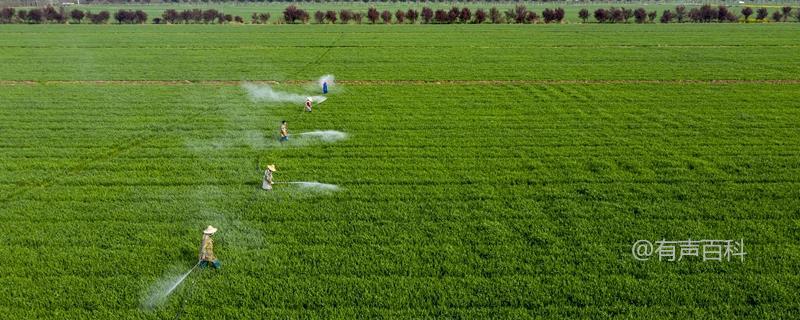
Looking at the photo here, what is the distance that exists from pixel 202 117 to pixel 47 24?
6489 centimetres

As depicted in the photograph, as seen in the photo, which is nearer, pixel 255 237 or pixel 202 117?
Answer: pixel 255 237

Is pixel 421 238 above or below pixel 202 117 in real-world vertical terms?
below

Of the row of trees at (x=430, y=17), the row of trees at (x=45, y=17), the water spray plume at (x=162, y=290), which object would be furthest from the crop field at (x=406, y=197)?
the row of trees at (x=45, y=17)

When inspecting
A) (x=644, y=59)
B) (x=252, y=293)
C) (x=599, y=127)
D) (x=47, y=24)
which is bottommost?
(x=252, y=293)

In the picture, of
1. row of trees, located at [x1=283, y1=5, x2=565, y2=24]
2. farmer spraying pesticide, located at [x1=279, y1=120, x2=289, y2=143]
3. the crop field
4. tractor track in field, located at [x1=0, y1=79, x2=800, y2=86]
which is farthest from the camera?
row of trees, located at [x1=283, y1=5, x2=565, y2=24]

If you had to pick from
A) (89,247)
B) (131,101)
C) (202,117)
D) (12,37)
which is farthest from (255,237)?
(12,37)

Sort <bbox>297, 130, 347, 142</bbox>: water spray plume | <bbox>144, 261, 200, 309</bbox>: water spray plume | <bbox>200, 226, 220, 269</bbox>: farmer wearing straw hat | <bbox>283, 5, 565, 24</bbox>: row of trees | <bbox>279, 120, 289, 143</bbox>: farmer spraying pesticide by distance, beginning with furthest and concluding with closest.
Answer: <bbox>283, 5, 565, 24</bbox>: row of trees → <bbox>297, 130, 347, 142</bbox>: water spray plume → <bbox>279, 120, 289, 143</bbox>: farmer spraying pesticide → <bbox>200, 226, 220, 269</bbox>: farmer wearing straw hat → <bbox>144, 261, 200, 309</bbox>: water spray plume

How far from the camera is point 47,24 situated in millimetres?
71312

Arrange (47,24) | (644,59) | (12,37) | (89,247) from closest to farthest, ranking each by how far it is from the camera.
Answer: (89,247) → (644,59) → (12,37) → (47,24)

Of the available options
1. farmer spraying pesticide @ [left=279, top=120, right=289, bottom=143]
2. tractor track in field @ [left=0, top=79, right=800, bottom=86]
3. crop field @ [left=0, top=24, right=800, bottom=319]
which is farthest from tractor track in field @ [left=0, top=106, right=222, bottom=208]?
tractor track in field @ [left=0, top=79, right=800, bottom=86]

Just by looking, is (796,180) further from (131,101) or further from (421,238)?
(131,101)

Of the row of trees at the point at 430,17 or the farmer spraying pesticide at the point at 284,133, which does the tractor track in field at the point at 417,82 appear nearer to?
the farmer spraying pesticide at the point at 284,133

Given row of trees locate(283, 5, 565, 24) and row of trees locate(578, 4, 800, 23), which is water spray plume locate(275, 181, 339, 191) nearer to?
row of trees locate(283, 5, 565, 24)

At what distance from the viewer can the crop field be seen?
29.6 ft
